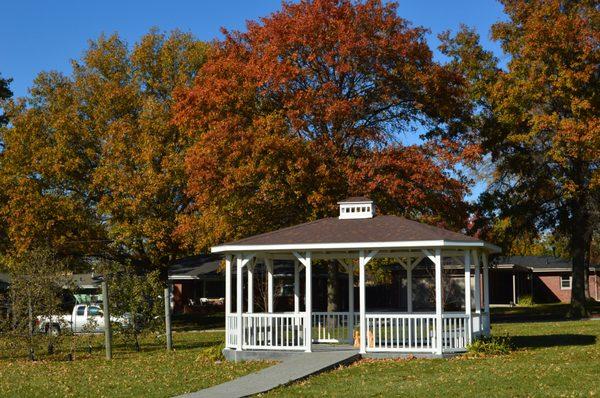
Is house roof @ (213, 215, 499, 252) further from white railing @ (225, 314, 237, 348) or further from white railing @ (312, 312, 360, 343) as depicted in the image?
white railing @ (312, 312, 360, 343)

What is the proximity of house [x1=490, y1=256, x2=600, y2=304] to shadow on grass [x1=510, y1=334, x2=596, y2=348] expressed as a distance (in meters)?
30.3

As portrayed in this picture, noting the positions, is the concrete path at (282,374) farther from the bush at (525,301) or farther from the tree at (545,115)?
the bush at (525,301)

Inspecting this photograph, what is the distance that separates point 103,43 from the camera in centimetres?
4047

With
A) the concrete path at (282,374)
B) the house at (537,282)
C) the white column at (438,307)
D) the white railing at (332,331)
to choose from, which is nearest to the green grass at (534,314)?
the house at (537,282)

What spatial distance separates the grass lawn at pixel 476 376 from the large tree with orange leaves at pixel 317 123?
927 centimetres

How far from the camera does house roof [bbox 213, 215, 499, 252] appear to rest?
18578 millimetres

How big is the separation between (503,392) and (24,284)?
45.6 feet

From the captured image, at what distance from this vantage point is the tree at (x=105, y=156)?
35.1 m

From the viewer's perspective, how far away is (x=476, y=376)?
14641 millimetres

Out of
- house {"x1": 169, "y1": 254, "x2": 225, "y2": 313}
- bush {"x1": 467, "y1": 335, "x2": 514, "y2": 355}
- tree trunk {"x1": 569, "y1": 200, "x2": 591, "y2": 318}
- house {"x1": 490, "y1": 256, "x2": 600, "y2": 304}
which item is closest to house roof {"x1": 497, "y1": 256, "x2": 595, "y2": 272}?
house {"x1": 490, "y1": 256, "x2": 600, "y2": 304}

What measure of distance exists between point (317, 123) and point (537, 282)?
3285 cm

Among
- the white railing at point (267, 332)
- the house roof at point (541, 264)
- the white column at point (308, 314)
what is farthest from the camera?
the house roof at point (541, 264)

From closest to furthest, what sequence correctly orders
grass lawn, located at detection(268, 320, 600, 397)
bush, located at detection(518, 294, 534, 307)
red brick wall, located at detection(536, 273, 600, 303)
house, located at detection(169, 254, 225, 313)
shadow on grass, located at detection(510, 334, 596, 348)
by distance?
grass lawn, located at detection(268, 320, 600, 397), shadow on grass, located at detection(510, 334, 596, 348), house, located at detection(169, 254, 225, 313), bush, located at detection(518, 294, 534, 307), red brick wall, located at detection(536, 273, 600, 303)

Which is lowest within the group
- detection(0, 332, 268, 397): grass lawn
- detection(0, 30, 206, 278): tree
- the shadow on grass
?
detection(0, 332, 268, 397): grass lawn
